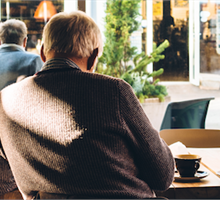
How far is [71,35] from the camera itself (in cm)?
115

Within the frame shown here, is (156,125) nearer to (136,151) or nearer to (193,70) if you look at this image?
(193,70)

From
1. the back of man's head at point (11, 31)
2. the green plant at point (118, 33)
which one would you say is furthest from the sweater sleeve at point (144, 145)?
the green plant at point (118, 33)

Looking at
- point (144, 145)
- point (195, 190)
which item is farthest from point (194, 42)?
point (144, 145)

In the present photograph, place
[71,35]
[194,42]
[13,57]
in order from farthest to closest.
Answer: [194,42] < [13,57] < [71,35]

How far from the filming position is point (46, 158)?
103cm

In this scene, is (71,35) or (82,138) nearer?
(82,138)

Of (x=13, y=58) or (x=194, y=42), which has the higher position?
(x=194, y=42)

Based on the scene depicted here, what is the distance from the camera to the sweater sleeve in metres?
1.02

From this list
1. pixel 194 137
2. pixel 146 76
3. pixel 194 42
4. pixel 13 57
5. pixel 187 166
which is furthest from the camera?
pixel 194 42

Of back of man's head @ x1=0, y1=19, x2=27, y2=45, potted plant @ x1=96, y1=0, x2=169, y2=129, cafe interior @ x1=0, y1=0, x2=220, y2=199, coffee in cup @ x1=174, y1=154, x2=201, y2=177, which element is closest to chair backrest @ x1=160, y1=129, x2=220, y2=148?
coffee in cup @ x1=174, y1=154, x2=201, y2=177

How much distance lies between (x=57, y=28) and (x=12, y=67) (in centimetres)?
165

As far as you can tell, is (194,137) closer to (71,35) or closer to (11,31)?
(71,35)

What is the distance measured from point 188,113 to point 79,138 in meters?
2.60

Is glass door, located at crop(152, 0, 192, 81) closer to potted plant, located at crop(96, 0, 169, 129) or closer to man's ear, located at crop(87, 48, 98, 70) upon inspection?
potted plant, located at crop(96, 0, 169, 129)
